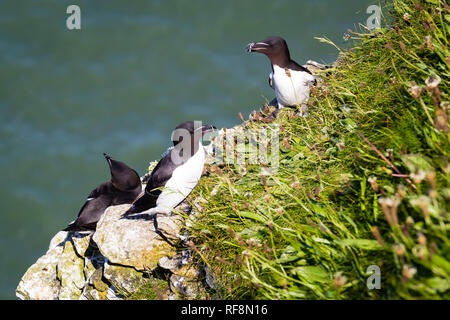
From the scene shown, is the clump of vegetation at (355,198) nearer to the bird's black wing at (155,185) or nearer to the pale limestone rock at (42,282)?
the bird's black wing at (155,185)

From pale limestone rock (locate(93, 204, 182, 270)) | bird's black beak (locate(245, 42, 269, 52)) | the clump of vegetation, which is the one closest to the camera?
the clump of vegetation

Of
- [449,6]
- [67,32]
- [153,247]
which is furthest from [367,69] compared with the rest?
[67,32]

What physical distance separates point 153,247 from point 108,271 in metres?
0.61

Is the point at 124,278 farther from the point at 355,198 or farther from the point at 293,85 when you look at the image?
the point at 293,85

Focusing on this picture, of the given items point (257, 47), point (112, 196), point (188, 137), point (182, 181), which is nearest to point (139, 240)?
point (182, 181)

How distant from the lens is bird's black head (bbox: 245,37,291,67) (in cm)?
588

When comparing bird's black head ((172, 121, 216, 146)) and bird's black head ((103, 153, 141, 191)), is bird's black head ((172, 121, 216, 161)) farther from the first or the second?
bird's black head ((103, 153, 141, 191))

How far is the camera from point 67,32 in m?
14.6

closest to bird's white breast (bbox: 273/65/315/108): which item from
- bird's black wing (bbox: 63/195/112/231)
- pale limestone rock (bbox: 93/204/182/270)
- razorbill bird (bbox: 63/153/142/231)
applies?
pale limestone rock (bbox: 93/204/182/270)

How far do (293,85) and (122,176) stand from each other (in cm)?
274

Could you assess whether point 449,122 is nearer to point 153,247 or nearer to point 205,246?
point 205,246

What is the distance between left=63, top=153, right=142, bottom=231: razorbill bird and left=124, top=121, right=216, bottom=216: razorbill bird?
1.00m

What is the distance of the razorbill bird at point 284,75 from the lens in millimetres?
5691
